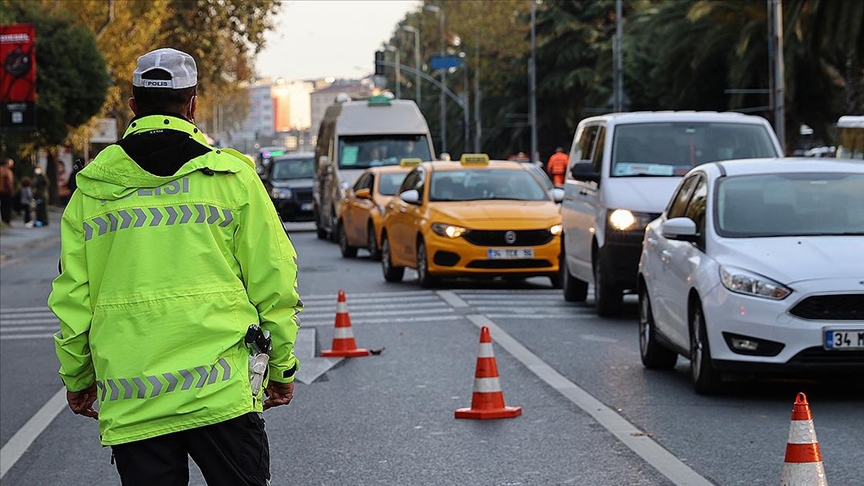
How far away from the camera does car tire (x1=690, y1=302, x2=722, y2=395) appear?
9.98m

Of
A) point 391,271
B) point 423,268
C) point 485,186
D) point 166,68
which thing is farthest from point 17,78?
point 166,68

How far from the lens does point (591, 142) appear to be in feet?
54.8

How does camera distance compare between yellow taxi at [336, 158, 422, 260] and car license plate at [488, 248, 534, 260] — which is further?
yellow taxi at [336, 158, 422, 260]

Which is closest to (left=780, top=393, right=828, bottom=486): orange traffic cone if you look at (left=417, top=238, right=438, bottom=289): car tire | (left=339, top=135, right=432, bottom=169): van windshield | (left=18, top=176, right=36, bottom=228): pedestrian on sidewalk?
(left=417, top=238, right=438, bottom=289): car tire

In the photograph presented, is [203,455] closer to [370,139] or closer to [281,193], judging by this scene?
[370,139]

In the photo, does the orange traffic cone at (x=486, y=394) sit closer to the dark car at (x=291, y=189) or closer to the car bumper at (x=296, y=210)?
the dark car at (x=291, y=189)

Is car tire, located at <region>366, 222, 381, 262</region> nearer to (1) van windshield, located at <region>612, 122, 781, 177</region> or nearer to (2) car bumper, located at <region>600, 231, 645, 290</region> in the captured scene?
(1) van windshield, located at <region>612, 122, 781, 177</region>

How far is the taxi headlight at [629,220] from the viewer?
587 inches

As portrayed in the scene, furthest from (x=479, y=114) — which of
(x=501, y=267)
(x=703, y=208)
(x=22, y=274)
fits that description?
(x=703, y=208)

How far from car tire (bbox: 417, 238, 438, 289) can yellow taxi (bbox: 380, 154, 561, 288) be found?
12 millimetres

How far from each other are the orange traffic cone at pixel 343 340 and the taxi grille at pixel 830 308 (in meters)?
4.27

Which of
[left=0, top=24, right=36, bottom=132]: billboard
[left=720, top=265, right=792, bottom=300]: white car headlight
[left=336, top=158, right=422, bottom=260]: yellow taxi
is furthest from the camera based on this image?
[left=0, top=24, right=36, bottom=132]: billboard

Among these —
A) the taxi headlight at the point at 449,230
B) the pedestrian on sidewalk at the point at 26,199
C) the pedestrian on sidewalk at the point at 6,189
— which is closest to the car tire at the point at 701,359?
the taxi headlight at the point at 449,230

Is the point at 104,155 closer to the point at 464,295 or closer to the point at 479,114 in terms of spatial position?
the point at 464,295
